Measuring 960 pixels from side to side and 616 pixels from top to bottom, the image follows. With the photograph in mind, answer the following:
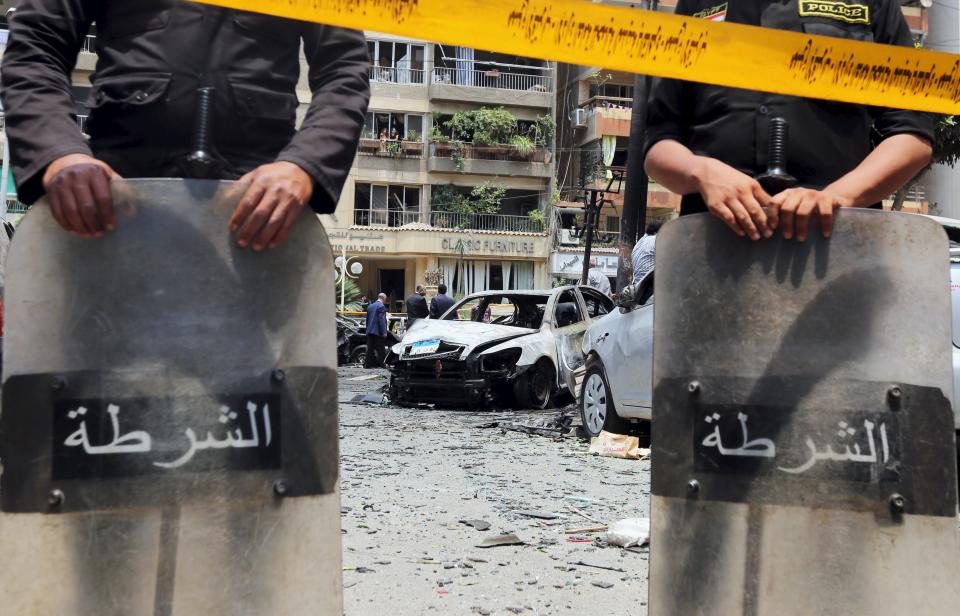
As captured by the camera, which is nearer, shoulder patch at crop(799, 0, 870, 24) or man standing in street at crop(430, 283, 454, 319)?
shoulder patch at crop(799, 0, 870, 24)

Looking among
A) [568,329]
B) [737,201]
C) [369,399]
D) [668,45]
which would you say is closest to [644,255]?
[568,329]

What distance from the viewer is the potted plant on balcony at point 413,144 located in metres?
41.9

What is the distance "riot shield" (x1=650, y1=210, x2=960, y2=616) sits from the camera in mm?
1938

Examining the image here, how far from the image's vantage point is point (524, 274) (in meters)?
42.8

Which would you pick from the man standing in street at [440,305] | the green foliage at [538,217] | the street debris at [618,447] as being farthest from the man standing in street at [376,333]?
the green foliage at [538,217]

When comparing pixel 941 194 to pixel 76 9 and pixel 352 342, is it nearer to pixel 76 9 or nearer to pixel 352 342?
pixel 352 342

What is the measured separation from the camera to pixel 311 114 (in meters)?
2.24

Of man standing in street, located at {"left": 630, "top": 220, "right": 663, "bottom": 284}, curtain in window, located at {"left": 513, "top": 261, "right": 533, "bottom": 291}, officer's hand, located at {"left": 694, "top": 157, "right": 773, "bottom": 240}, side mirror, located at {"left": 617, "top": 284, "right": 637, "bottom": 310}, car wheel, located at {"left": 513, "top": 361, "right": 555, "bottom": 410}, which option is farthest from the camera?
curtain in window, located at {"left": 513, "top": 261, "right": 533, "bottom": 291}

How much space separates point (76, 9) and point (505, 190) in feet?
134

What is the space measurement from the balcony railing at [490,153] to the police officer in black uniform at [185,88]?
1571 inches

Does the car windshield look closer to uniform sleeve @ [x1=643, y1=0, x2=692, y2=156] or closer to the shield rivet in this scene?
uniform sleeve @ [x1=643, y1=0, x2=692, y2=156]

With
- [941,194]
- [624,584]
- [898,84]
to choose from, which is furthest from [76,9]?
[941,194]

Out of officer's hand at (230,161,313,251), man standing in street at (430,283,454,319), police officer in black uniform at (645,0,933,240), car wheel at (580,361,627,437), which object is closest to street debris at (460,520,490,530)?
police officer in black uniform at (645,0,933,240)

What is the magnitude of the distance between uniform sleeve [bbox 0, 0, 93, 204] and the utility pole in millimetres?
10006
